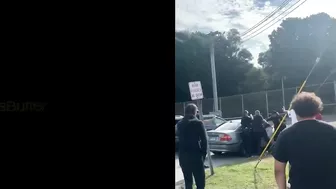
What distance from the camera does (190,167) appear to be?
242 centimetres

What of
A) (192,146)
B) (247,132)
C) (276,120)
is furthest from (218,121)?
(192,146)

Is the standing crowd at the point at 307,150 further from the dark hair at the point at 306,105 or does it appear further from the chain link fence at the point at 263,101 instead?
the chain link fence at the point at 263,101

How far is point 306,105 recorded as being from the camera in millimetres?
1511

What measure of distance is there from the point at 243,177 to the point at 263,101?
1810mm

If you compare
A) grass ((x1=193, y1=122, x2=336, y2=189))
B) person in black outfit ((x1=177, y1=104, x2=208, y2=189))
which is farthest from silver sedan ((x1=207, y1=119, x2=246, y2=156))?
person in black outfit ((x1=177, y1=104, x2=208, y2=189))

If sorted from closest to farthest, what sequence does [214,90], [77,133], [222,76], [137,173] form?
[77,133] < [137,173] < [222,76] < [214,90]

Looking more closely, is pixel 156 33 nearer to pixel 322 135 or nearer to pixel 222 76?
pixel 322 135

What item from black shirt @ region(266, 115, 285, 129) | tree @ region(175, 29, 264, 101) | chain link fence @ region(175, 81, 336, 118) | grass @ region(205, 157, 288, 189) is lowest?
grass @ region(205, 157, 288, 189)

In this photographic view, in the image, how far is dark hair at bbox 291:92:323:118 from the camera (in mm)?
1498

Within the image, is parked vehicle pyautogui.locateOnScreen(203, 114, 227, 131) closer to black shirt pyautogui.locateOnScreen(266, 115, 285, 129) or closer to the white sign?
black shirt pyautogui.locateOnScreen(266, 115, 285, 129)

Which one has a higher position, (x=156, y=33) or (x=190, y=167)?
(x=156, y=33)

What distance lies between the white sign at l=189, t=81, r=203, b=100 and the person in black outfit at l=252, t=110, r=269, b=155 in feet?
4.25

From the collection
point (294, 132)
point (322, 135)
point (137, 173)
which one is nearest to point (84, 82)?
point (137, 173)

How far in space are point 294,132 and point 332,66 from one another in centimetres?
211
